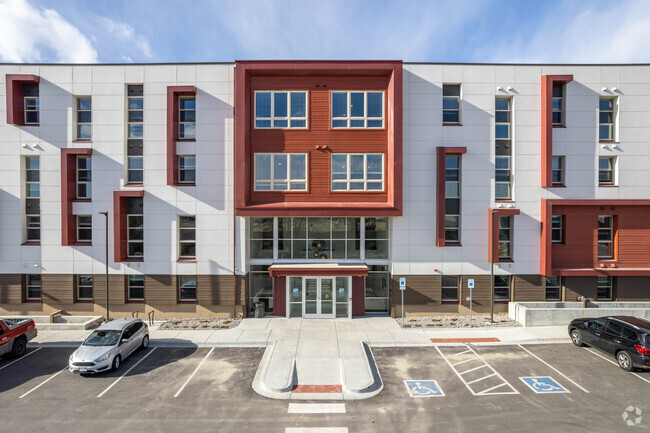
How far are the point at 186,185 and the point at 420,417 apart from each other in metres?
16.6

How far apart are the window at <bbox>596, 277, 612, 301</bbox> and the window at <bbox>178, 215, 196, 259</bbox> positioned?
25151 mm

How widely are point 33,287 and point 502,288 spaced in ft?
95.0

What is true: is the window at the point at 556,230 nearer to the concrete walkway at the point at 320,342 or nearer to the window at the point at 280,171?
the concrete walkway at the point at 320,342

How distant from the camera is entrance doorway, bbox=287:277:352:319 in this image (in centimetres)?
1914

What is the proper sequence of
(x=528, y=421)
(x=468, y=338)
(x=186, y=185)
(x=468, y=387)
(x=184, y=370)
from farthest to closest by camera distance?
(x=186, y=185)
(x=468, y=338)
(x=184, y=370)
(x=468, y=387)
(x=528, y=421)

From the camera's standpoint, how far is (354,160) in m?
19.3

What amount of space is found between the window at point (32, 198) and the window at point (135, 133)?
5.78 meters

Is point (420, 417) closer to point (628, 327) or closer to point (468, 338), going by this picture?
point (468, 338)

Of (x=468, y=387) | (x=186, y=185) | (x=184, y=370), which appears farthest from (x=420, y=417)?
(x=186, y=185)

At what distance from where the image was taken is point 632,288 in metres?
19.5

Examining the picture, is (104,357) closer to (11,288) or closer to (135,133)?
(11,288)

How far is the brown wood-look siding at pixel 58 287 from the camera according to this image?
19.2m

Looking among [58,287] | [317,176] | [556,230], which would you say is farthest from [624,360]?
[58,287]

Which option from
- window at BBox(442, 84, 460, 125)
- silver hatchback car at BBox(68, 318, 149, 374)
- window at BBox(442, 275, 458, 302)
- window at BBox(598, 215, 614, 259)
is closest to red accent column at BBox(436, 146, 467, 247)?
window at BBox(442, 84, 460, 125)
